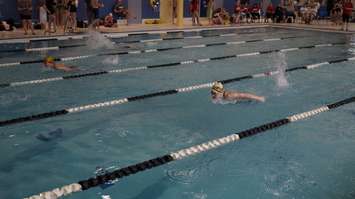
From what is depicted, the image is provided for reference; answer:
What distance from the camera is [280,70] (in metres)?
9.27

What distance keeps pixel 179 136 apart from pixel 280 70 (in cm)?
475

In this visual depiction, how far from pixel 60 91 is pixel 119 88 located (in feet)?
3.37

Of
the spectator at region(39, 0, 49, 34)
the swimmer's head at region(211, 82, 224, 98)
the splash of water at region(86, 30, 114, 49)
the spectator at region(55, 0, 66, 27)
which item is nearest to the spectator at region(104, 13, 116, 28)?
the spectator at region(55, 0, 66, 27)

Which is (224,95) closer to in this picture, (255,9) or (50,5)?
(50,5)

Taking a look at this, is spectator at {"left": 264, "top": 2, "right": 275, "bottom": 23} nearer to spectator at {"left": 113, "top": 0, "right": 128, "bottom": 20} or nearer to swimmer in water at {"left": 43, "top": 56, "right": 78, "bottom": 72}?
spectator at {"left": 113, "top": 0, "right": 128, "bottom": 20}

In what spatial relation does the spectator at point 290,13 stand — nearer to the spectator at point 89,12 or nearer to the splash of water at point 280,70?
the splash of water at point 280,70

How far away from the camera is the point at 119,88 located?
24.2 feet

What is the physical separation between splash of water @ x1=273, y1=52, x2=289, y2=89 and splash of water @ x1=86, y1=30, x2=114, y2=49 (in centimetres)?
→ 480

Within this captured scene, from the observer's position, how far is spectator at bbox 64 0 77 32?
1398cm

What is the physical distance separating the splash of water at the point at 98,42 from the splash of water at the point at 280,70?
15.8ft

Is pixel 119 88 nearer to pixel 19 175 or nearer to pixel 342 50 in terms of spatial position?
pixel 19 175

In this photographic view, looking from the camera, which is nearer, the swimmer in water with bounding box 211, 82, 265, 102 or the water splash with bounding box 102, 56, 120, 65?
the swimmer in water with bounding box 211, 82, 265, 102

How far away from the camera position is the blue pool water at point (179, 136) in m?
4.03

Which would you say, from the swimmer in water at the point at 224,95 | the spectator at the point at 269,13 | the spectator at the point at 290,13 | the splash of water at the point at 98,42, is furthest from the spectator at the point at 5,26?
the spectator at the point at 290,13
